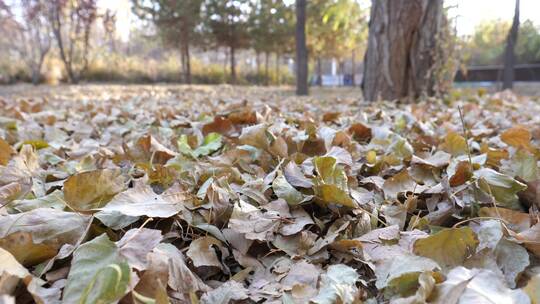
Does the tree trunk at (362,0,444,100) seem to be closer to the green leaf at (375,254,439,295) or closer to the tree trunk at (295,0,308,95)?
the green leaf at (375,254,439,295)

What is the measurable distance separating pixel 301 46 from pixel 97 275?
27.6 ft

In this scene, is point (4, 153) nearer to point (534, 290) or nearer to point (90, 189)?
point (90, 189)

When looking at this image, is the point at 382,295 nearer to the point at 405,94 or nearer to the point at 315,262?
the point at 315,262

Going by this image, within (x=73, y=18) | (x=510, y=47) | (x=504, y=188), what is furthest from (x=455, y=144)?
(x=73, y=18)

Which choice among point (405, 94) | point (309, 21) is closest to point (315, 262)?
point (405, 94)

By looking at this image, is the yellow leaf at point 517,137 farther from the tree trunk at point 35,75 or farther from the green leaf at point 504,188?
the tree trunk at point 35,75

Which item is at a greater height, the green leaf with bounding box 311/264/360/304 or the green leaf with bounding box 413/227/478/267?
the green leaf with bounding box 413/227/478/267

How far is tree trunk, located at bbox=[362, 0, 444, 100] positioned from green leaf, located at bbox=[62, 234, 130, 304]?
342 centimetres

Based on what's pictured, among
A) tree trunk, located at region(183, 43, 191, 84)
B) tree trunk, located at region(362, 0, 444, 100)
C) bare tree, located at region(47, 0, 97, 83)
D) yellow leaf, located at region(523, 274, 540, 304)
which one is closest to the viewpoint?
yellow leaf, located at region(523, 274, 540, 304)

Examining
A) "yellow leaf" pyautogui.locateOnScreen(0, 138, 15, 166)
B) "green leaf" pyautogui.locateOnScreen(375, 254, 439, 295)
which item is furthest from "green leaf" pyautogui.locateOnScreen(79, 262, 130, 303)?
"yellow leaf" pyautogui.locateOnScreen(0, 138, 15, 166)

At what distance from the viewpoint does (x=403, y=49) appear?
3.67 meters

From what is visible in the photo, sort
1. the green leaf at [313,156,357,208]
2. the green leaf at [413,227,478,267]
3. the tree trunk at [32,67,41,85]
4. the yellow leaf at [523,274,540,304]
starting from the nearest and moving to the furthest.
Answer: the yellow leaf at [523,274,540,304] < the green leaf at [413,227,478,267] < the green leaf at [313,156,357,208] < the tree trunk at [32,67,41,85]

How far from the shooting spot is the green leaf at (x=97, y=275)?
1.65ft

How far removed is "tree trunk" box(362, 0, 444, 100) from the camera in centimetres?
353
